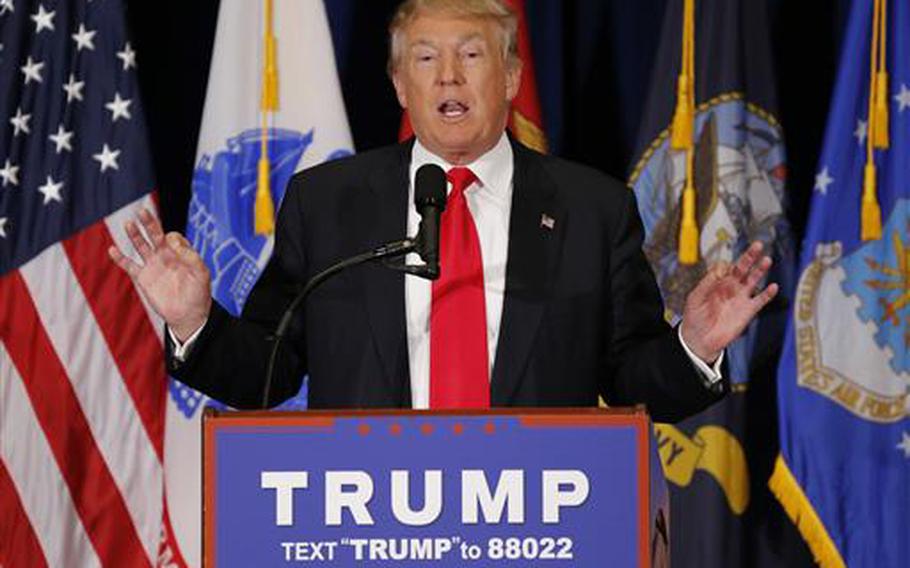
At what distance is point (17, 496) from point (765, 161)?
227 centimetres

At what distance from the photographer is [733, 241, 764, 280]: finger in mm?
2564

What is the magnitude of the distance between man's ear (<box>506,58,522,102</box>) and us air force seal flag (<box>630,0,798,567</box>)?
1.72 meters

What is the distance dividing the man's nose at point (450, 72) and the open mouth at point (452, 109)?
1.3 inches

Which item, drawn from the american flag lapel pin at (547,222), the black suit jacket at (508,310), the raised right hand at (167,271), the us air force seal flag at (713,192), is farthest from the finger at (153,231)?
the us air force seal flag at (713,192)

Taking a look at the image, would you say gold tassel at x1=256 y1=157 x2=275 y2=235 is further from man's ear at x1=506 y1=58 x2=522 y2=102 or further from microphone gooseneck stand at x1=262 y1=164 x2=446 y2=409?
microphone gooseneck stand at x1=262 y1=164 x2=446 y2=409

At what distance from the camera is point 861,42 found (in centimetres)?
488

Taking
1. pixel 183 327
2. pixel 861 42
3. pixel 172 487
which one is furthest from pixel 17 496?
pixel 861 42

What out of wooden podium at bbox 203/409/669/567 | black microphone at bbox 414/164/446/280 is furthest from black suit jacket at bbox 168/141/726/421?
wooden podium at bbox 203/409/669/567

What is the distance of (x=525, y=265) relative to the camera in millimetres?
2920

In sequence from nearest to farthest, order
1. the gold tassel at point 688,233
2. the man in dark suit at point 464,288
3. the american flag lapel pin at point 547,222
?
the man in dark suit at point 464,288 → the american flag lapel pin at point 547,222 → the gold tassel at point 688,233

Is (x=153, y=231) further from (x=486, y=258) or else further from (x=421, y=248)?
(x=486, y=258)

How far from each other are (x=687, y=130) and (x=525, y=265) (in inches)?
79.1

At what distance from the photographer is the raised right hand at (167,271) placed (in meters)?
2.58

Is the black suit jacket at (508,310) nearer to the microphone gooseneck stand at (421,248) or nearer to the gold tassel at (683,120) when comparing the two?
the microphone gooseneck stand at (421,248)
